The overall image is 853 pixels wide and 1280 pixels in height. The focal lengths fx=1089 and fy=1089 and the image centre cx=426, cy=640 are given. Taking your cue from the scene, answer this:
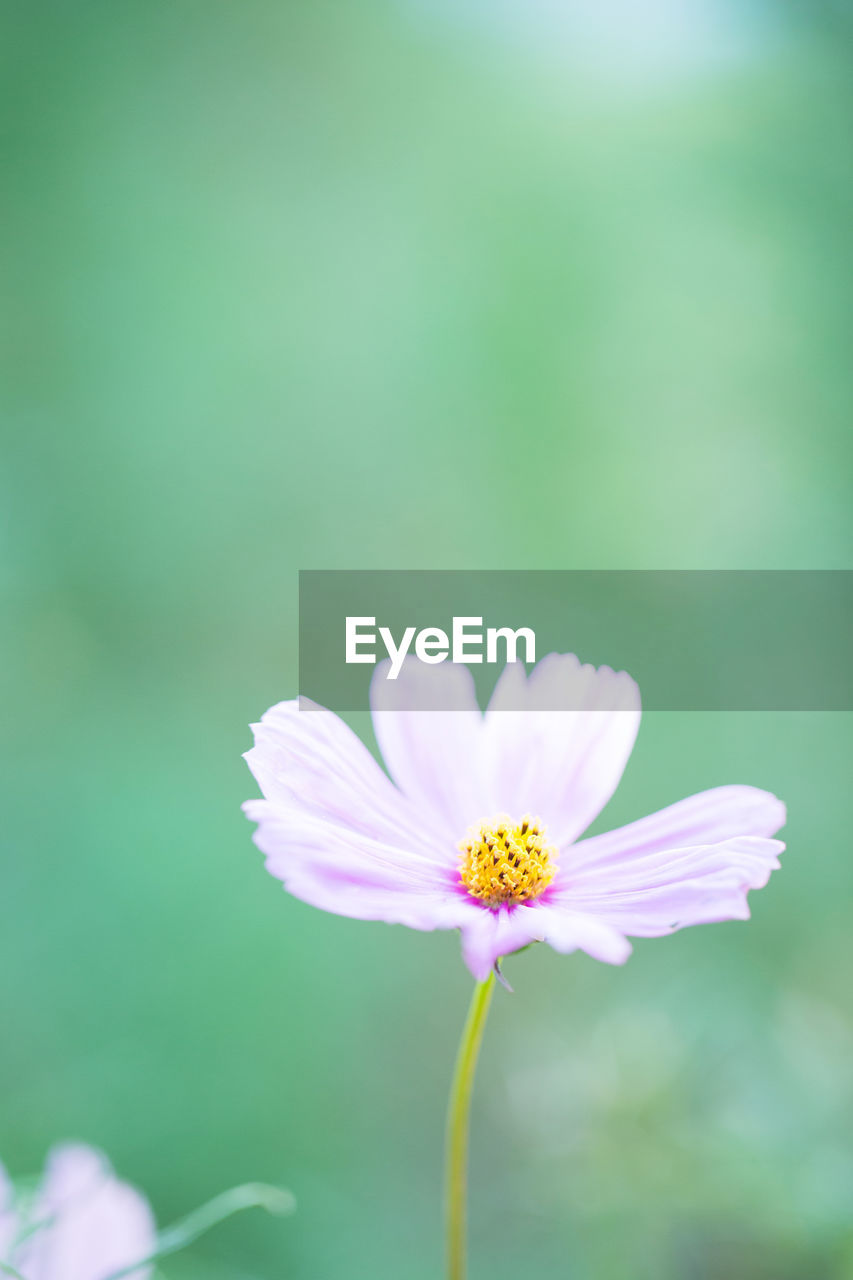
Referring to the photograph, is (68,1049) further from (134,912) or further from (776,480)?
(776,480)

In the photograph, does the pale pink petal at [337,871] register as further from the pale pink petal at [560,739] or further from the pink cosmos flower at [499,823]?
the pale pink petal at [560,739]

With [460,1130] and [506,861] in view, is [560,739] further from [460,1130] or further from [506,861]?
[460,1130]

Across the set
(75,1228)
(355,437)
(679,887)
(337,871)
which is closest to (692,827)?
(679,887)

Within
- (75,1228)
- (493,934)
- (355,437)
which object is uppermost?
(355,437)

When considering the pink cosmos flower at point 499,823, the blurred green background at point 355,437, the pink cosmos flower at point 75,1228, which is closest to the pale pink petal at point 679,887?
the pink cosmos flower at point 499,823

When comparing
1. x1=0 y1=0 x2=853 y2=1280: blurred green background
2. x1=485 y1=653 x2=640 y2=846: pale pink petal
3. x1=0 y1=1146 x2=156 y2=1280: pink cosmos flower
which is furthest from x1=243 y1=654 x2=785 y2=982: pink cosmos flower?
x1=0 y1=0 x2=853 y2=1280: blurred green background

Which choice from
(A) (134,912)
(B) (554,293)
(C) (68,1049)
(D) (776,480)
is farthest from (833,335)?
(C) (68,1049)
